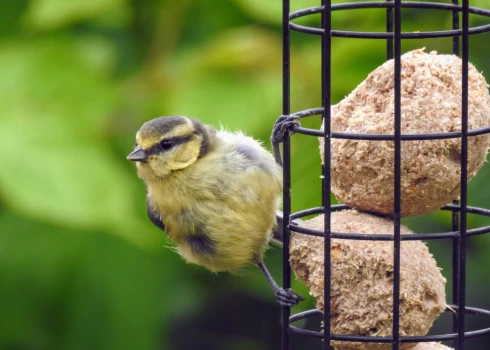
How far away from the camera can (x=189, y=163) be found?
14.5 ft

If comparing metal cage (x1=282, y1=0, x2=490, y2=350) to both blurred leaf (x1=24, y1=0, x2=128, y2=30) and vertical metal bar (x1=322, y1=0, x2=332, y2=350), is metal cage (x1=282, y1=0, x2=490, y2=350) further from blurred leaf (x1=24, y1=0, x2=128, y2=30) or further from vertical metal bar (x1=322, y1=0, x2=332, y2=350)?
blurred leaf (x1=24, y1=0, x2=128, y2=30)

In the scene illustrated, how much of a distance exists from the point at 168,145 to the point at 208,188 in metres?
0.26

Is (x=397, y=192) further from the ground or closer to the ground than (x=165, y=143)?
closer to the ground

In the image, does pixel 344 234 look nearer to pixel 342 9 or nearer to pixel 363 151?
pixel 363 151

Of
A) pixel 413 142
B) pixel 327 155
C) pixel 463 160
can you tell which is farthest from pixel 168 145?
pixel 463 160

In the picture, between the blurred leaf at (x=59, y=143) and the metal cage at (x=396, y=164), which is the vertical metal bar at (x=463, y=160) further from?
the blurred leaf at (x=59, y=143)

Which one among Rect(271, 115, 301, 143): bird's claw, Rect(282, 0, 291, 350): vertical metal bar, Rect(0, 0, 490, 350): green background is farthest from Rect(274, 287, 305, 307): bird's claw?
Rect(271, 115, 301, 143): bird's claw

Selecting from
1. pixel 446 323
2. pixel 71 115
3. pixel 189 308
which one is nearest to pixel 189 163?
pixel 71 115

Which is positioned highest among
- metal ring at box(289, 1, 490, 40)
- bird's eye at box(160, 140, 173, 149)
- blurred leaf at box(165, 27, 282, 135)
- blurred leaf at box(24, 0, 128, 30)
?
blurred leaf at box(24, 0, 128, 30)

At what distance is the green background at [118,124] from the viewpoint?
4.49m

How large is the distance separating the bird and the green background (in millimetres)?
139

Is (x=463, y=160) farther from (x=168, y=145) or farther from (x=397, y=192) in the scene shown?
(x=168, y=145)

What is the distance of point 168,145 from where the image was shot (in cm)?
436

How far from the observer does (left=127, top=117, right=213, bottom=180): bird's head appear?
434cm
